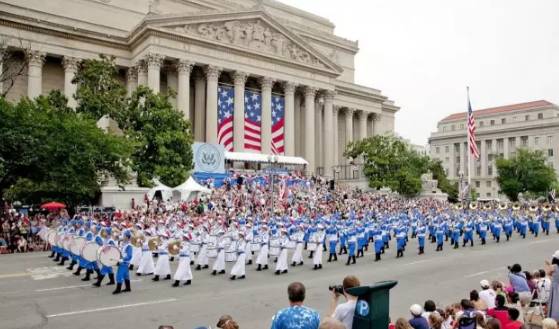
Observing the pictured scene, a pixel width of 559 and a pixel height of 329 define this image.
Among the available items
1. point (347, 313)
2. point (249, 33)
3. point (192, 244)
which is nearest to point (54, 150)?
point (192, 244)

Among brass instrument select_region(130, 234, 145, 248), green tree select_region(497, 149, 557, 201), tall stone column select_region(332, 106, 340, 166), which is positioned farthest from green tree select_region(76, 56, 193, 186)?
green tree select_region(497, 149, 557, 201)

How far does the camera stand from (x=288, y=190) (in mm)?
37719

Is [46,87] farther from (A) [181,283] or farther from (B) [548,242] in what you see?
(B) [548,242]

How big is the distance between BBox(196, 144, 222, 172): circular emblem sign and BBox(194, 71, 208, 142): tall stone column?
36.0ft

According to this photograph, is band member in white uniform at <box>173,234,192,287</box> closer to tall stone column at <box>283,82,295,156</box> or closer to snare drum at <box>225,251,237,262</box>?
snare drum at <box>225,251,237,262</box>

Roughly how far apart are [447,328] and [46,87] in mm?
44356

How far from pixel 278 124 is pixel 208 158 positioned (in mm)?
16091

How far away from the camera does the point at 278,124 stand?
171 ft

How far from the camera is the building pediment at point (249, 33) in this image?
144 feet

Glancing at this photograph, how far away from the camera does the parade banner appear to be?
1458 inches

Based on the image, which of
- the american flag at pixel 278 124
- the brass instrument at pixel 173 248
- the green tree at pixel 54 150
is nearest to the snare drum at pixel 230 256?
the brass instrument at pixel 173 248

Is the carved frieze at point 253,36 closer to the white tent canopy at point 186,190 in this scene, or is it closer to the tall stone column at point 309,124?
the tall stone column at point 309,124

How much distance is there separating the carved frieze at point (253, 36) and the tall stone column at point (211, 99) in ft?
10.0

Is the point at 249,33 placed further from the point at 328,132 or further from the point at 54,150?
the point at 54,150
